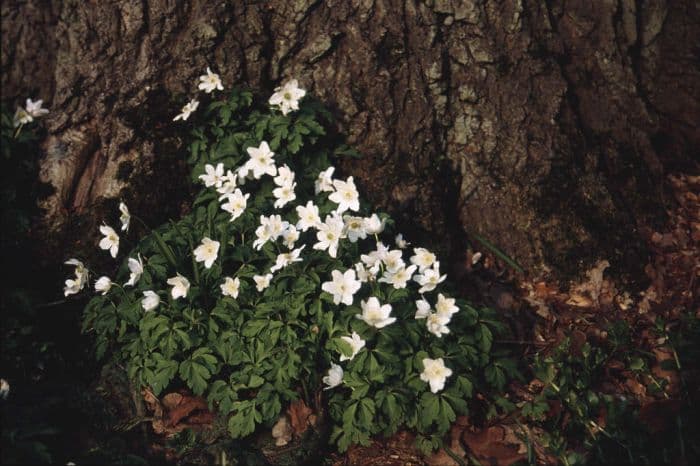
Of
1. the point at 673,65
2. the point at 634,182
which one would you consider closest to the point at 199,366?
the point at 634,182

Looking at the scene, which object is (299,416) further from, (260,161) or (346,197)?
(260,161)

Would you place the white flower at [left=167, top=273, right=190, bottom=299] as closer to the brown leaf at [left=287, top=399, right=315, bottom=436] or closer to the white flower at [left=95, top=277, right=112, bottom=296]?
the white flower at [left=95, top=277, right=112, bottom=296]

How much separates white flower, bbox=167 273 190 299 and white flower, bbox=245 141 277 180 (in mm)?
737

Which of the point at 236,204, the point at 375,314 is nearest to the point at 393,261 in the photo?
the point at 375,314

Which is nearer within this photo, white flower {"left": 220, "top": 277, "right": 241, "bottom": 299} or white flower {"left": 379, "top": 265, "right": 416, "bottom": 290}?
white flower {"left": 379, "top": 265, "right": 416, "bottom": 290}

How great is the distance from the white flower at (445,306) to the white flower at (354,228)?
52 cm

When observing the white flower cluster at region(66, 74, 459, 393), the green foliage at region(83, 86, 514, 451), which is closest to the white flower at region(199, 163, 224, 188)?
the white flower cluster at region(66, 74, 459, 393)

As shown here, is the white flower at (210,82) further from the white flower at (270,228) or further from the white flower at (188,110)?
the white flower at (270,228)

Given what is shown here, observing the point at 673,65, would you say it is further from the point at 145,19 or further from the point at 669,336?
the point at 145,19

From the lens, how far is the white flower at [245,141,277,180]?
11.9 ft

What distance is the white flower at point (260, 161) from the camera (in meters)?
3.62

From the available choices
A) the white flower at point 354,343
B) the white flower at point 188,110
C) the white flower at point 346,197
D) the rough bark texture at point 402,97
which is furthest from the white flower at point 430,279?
the white flower at point 188,110

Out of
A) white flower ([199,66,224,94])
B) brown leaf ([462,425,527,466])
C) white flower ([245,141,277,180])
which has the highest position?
white flower ([199,66,224,94])

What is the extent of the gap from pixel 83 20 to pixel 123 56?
0.31 m
